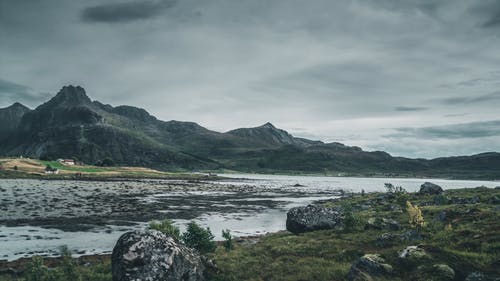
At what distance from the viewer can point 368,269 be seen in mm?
19094

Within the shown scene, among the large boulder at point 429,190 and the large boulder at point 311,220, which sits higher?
the large boulder at point 429,190

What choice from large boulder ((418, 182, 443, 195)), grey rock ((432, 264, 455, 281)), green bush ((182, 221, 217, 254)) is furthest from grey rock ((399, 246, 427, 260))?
large boulder ((418, 182, 443, 195))

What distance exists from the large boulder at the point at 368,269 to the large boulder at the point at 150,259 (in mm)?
9342

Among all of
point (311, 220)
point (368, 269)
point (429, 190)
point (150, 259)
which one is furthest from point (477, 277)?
point (429, 190)

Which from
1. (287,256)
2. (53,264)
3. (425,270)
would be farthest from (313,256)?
(53,264)

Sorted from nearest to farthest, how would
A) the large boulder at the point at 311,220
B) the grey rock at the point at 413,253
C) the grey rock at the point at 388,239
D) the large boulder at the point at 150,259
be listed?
1. the large boulder at the point at 150,259
2. the grey rock at the point at 413,253
3. the grey rock at the point at 388,239
4. the large boulder at the point at 311,220

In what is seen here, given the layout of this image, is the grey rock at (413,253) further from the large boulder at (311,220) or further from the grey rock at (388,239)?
the large boulder at (311,220)

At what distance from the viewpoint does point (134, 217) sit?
2301 inches

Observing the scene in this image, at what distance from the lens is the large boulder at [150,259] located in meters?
17.5

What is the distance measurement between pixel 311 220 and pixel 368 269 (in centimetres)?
1819

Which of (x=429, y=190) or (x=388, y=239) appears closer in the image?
(x=388, y=239)

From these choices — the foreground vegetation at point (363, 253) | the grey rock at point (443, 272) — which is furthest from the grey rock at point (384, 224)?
the grey rock at point (443, 272)

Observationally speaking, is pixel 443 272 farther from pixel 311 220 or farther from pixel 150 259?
pixel 311 220

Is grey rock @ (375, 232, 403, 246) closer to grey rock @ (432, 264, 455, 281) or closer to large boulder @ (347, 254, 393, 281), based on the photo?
large boulder @ (347, 254, 393, 281)
